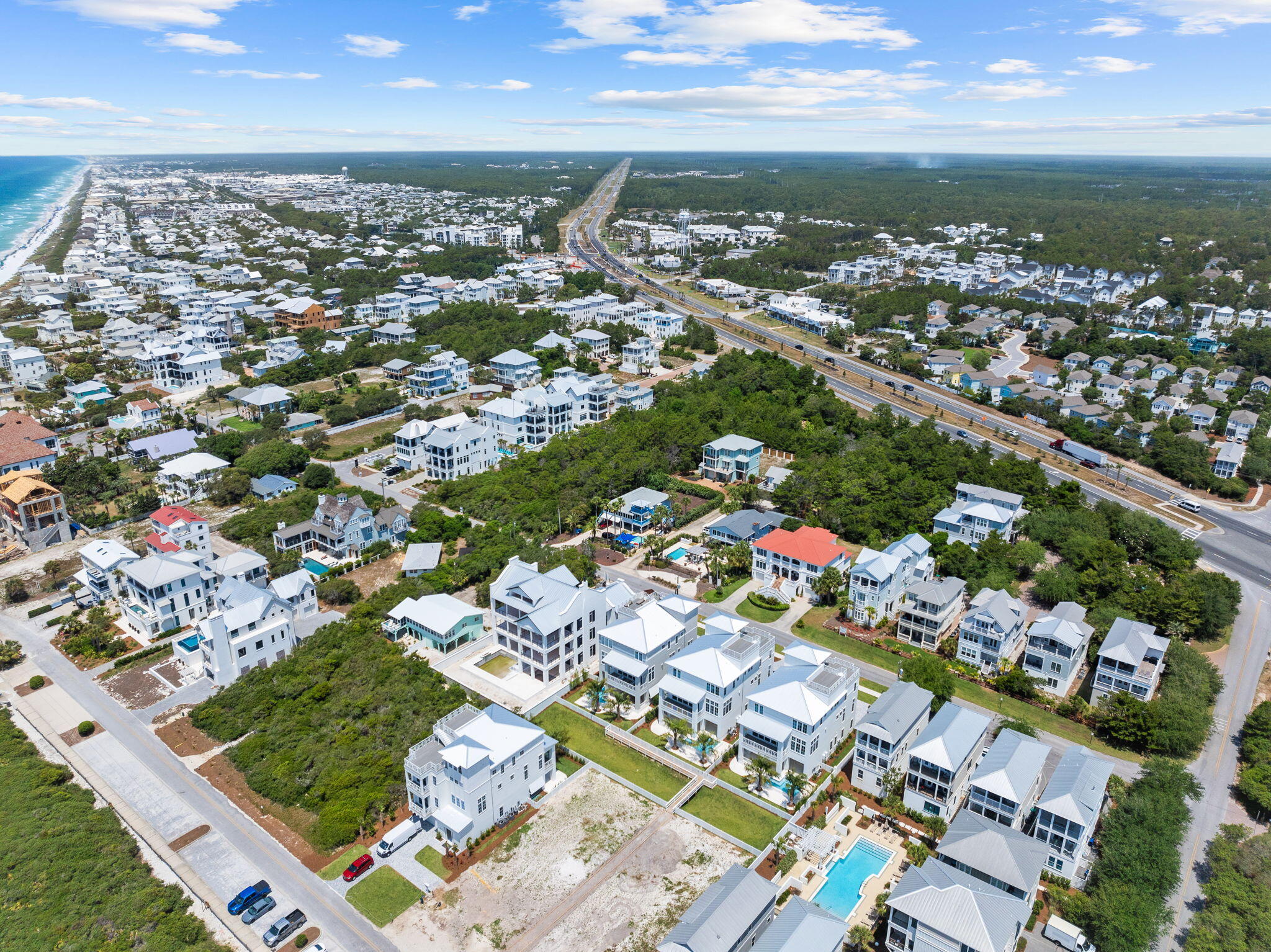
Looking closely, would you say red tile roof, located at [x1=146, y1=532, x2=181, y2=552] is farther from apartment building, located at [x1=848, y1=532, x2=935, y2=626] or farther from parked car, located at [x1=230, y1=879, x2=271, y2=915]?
apartment building, located at [x1=848, y1=532, x2=935, y2=626]

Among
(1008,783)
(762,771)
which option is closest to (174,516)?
(762,771)

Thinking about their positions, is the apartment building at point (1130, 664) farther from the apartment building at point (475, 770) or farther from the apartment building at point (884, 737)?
the apartment building at point (475, 770)

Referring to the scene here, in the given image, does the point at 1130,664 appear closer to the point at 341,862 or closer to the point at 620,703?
the point at 620,703

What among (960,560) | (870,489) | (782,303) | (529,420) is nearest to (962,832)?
(960,560)

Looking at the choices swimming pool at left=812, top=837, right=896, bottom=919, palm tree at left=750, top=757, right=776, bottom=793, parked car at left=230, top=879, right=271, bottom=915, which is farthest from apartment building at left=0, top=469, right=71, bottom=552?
swimming pool at left=812, top=837, right=896, bottom=919

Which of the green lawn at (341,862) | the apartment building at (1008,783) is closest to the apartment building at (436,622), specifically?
the green lawn at (341,862)

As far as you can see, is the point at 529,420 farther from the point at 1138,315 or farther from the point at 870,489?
the point at 1138,315
